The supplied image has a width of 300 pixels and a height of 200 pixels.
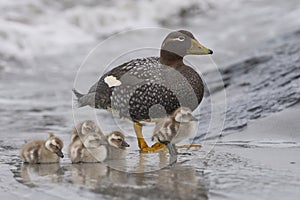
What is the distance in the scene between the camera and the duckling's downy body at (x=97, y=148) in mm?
4695

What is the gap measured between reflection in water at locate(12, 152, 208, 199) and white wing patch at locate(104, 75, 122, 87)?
24.4 inches

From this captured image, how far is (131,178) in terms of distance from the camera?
3.99 m

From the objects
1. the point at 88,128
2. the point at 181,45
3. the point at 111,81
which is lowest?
the point at 88,128

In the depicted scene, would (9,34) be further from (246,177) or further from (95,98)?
(246,177)

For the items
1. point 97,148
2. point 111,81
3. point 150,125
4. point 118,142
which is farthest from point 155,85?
point 150,125

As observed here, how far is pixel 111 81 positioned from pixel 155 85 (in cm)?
42

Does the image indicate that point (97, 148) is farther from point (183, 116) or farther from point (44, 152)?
point (183, 116)

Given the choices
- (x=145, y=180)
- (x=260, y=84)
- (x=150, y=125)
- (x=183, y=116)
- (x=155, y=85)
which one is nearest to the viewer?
(x=145, y=180)

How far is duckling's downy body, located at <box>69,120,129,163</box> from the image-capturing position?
4.70 meters

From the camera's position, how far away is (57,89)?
1081cm

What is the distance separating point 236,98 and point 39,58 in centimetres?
874

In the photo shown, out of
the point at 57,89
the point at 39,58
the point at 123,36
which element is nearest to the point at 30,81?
the point at 57,89

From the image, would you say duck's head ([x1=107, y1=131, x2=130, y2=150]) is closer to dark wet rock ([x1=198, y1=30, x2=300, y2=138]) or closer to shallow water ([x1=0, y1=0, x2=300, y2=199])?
shallow water ([x1=0, y1=0, x2=300, y2=199])

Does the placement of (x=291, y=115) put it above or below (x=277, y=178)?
above
